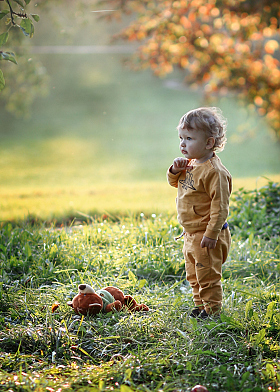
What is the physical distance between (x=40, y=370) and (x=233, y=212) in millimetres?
2625

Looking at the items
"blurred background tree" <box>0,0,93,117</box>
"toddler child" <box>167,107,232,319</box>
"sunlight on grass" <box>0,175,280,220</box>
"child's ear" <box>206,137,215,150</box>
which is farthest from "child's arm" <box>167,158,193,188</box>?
"blurred background tree" <box>0,0,93,117</box>

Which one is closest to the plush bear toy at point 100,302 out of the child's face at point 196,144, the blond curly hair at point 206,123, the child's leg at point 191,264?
the child's leg at point 191,264

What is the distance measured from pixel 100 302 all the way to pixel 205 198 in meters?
0.81

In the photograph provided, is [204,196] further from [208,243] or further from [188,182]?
[208,243]

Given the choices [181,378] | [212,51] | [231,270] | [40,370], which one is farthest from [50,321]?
[212,51]

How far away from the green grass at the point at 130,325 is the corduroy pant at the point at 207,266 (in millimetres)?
121

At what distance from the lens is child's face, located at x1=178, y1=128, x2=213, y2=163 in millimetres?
2107

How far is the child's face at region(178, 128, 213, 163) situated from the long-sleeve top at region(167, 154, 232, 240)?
5 cm

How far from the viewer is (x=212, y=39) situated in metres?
5.87

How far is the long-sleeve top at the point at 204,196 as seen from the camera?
203 cm

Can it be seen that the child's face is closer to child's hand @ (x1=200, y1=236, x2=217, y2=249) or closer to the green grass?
child's hand @ (x1=200, y1=236, x2=217, y2=249)

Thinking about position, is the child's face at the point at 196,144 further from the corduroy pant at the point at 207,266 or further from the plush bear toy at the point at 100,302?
the plush bear toy at the point at 100,302

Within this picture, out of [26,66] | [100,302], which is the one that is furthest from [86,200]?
[100,302]

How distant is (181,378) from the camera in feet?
5.53
